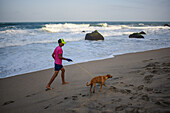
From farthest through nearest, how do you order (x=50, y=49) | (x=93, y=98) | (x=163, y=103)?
(x=50, y=49)
(x=93, y=98)
(x=163, y=103)

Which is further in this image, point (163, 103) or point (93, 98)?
point (93, 98)

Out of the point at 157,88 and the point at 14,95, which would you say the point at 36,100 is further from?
the point at 157,88

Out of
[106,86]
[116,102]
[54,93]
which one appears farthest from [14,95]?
[116,102]

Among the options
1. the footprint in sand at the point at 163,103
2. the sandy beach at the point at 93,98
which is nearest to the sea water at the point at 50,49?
the sandy beach at the point at 93,98

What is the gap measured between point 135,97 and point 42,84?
125 inches

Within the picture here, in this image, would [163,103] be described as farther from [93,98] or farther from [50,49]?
[50,49]

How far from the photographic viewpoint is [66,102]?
123 inches

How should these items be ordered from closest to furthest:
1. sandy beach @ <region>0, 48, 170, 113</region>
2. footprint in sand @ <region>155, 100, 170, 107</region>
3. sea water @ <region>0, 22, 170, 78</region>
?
footprint in sand @ <region>155, 100, 170, 107</region>, sandy beach @ <region>0, 48, 170, 113</region>, sea water @ <region>0, 22, 170, 78</region>

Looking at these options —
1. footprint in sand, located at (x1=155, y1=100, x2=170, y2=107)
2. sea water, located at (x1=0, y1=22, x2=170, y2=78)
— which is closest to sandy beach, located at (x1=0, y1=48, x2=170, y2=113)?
footprint in sand, located at (x1=155, y1=100, x2=170, y2=107)

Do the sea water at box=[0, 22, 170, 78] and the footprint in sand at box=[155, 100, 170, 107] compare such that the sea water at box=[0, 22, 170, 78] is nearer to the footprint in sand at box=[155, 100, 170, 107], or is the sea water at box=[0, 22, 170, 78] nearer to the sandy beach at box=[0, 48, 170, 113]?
the sandy beach at box=[0, 48, 170, 113]

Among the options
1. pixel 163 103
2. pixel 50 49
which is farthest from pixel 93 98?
pixel 50 49

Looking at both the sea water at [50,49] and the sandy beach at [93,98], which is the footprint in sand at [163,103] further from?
the sea water at [50,49]

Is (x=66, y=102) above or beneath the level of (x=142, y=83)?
beneath

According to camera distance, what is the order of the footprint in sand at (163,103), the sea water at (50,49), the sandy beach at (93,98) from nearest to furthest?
the footprint in sand at (163,103)
the sandy beach at (93,98)
the sea water at (50,49)
